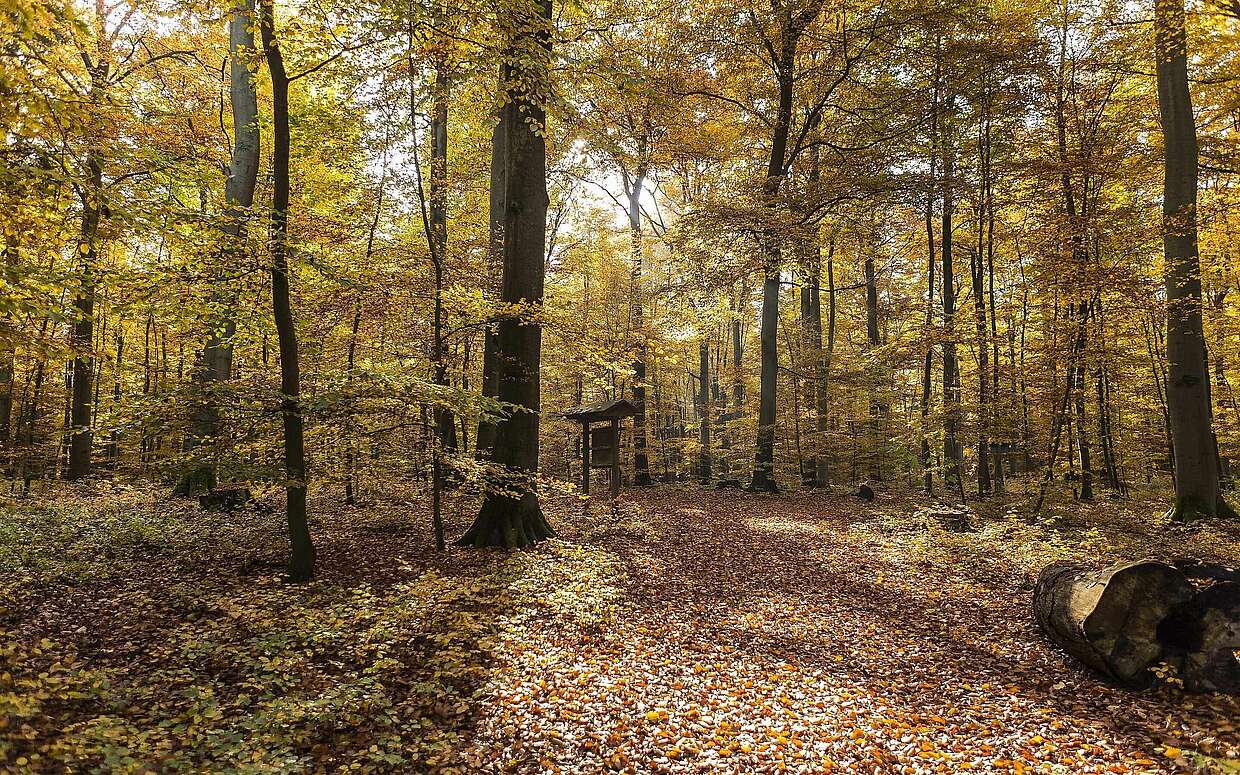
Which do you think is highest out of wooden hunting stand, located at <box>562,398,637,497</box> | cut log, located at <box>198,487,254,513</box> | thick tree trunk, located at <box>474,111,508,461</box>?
thick tree trunk, located at <box>474,111,508,461</box>

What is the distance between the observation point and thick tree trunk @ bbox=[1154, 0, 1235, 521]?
9.34m

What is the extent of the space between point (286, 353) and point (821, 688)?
21.2ft

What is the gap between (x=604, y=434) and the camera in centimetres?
1252

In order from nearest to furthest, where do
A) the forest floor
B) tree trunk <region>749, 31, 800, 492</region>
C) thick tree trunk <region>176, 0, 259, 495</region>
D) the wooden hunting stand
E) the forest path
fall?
the forest floor < the forest path < thick tree trunk <region>176, 0, 259, 495</region> < the wooden hunting stand < tree trunk <region>749, 31, 800, 492</region>

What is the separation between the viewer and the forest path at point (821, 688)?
379 centimetres

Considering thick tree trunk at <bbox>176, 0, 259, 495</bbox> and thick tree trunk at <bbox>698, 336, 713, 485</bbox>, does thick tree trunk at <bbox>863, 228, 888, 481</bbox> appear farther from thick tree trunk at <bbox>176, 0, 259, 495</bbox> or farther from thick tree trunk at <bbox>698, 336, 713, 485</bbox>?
thick tree trunk at <bbox>176, 0, 259, 495</bbox>

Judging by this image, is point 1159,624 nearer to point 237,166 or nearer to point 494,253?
point 494,253

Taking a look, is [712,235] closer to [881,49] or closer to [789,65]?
[789,65]

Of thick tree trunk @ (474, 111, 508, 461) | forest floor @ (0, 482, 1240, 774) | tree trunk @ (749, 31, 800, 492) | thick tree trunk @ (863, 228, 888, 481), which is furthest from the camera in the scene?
thick tree trunk @ (863, 228, 888, 481)

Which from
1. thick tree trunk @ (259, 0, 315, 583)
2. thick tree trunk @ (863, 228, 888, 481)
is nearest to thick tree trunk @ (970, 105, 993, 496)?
thick tree trunk @ (863, 228, 888, 481)

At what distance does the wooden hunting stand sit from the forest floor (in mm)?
3158

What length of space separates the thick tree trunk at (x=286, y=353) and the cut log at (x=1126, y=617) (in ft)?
25.4

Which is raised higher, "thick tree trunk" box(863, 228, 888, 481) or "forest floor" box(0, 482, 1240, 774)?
"thick tree trunk" box(863, 228, 888, 481)

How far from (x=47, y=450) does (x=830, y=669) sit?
1845cm
